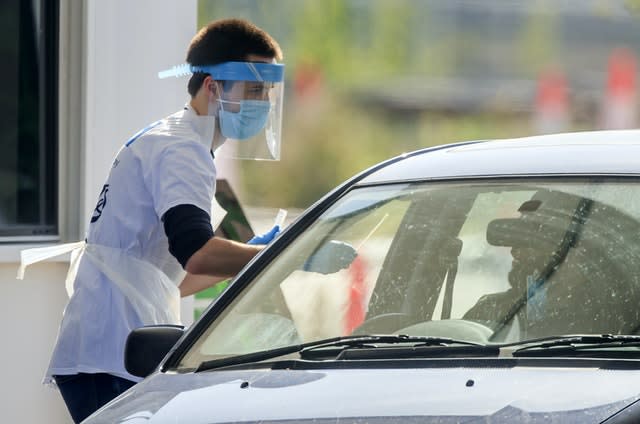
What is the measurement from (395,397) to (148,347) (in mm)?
956

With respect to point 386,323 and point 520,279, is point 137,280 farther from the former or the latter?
point 520,279

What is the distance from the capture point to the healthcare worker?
4270mm

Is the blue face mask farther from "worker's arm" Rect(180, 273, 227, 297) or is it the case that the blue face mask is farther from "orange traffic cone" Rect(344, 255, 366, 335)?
"orange traffic cone" Rect(344, 255, 366, 335)

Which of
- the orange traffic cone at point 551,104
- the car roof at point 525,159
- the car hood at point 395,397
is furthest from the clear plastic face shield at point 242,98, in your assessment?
the orange traffic cone at point 551,104

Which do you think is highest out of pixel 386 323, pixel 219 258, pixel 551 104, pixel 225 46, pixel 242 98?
pixel 225 46

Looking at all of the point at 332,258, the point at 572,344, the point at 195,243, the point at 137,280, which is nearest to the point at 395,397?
the point at 572,344

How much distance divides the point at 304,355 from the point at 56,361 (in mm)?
1454

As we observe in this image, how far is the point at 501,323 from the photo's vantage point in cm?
319

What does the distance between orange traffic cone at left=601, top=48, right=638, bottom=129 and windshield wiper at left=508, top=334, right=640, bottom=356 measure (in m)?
6.97

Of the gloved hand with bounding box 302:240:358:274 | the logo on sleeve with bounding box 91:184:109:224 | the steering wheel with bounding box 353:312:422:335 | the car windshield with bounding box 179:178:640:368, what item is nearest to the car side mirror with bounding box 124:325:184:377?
the car windshield with bounding box 179:178:640:368

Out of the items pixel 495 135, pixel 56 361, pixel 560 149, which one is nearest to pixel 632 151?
pixel 560 149

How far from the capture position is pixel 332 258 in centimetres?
360

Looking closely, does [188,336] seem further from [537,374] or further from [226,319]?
[537,374]

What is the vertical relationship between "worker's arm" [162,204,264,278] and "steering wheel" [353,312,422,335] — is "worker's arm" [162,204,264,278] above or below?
below
